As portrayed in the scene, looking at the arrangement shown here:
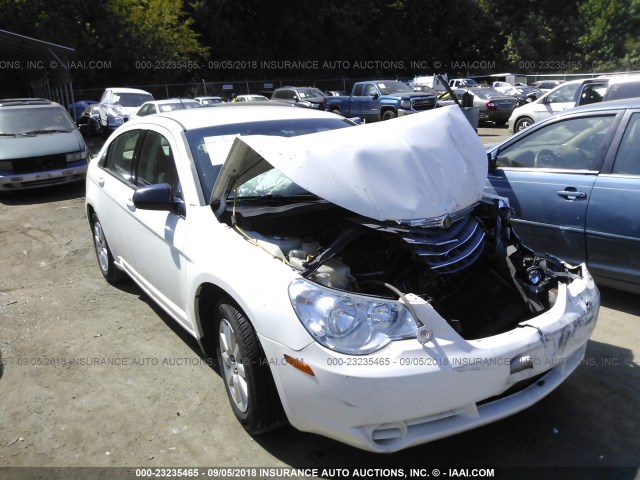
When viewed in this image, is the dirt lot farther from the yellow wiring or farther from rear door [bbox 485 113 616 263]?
the yellow wiring

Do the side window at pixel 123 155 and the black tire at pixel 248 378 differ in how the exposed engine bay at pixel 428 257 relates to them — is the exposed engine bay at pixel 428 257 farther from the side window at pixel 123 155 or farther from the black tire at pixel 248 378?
the side window at pixel 123 155

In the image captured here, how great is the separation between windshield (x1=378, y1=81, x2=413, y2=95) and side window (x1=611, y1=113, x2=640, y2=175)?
1733 centimetres

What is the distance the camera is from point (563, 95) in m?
15.1

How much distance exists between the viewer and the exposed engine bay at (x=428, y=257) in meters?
2.81

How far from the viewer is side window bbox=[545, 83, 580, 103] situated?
14.9 m

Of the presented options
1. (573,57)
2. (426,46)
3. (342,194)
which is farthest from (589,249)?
(573,57)

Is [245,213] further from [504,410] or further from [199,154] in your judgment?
[504,410]

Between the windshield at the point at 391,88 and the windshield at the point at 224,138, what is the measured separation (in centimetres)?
1764

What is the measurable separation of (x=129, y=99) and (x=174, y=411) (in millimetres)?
18910

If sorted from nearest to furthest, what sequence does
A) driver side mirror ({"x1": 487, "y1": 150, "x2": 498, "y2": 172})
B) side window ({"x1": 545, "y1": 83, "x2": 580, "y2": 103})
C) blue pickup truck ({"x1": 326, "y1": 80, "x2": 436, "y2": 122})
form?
driver side mirror ({"x1": 487, "y1": 150, "x2": 498, "y2": 172}) < side window ({"x1": 545, "y1": 83, "x2": 580, "y2": 103}) < blue pickup truck ({"x1": 326, "y1": 80, "x2": 436, "y2": 122})

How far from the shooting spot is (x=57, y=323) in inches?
184

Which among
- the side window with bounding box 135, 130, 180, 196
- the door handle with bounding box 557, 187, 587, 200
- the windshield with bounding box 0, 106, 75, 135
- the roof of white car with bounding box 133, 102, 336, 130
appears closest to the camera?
the side window with bounding box 135, 130, 180, 196

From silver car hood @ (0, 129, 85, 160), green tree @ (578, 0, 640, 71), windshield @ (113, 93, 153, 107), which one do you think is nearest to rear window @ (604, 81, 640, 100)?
silver car hood @ (0, 129, 85, 160)

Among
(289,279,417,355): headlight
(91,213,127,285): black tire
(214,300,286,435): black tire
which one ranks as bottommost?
(91,213,127,285): black tire
